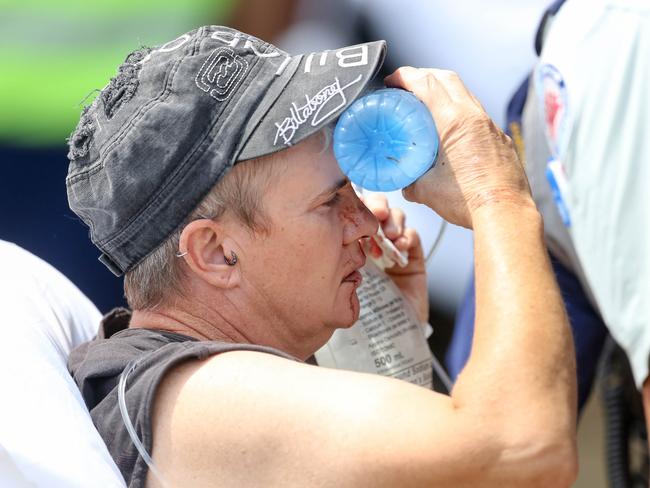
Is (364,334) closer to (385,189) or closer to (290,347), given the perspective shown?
(290,347)

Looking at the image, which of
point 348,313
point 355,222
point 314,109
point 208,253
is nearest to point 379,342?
point 348,313

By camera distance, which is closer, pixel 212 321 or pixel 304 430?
pixel 304 430

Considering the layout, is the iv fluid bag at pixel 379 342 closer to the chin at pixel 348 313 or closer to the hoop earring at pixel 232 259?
the chin at pixel 348 313

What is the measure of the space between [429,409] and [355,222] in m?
0.49

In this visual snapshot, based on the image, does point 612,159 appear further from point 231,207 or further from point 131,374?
point 131,374

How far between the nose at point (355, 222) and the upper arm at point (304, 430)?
35 centimetres

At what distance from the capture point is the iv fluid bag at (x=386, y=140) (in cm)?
171

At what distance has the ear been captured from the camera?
1.81 metres

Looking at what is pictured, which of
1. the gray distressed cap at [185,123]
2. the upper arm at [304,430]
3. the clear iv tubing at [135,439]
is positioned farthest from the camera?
the gray distressed cap at [185,123]

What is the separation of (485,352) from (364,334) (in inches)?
26.3

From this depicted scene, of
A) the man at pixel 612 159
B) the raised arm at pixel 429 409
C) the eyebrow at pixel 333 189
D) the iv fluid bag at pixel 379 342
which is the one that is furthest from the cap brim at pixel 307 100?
the man at pixel 612 159

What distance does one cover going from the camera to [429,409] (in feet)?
4.95

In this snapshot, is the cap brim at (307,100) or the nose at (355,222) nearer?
the cap brim at (307,100)

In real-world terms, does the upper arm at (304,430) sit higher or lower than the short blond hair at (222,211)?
lower
